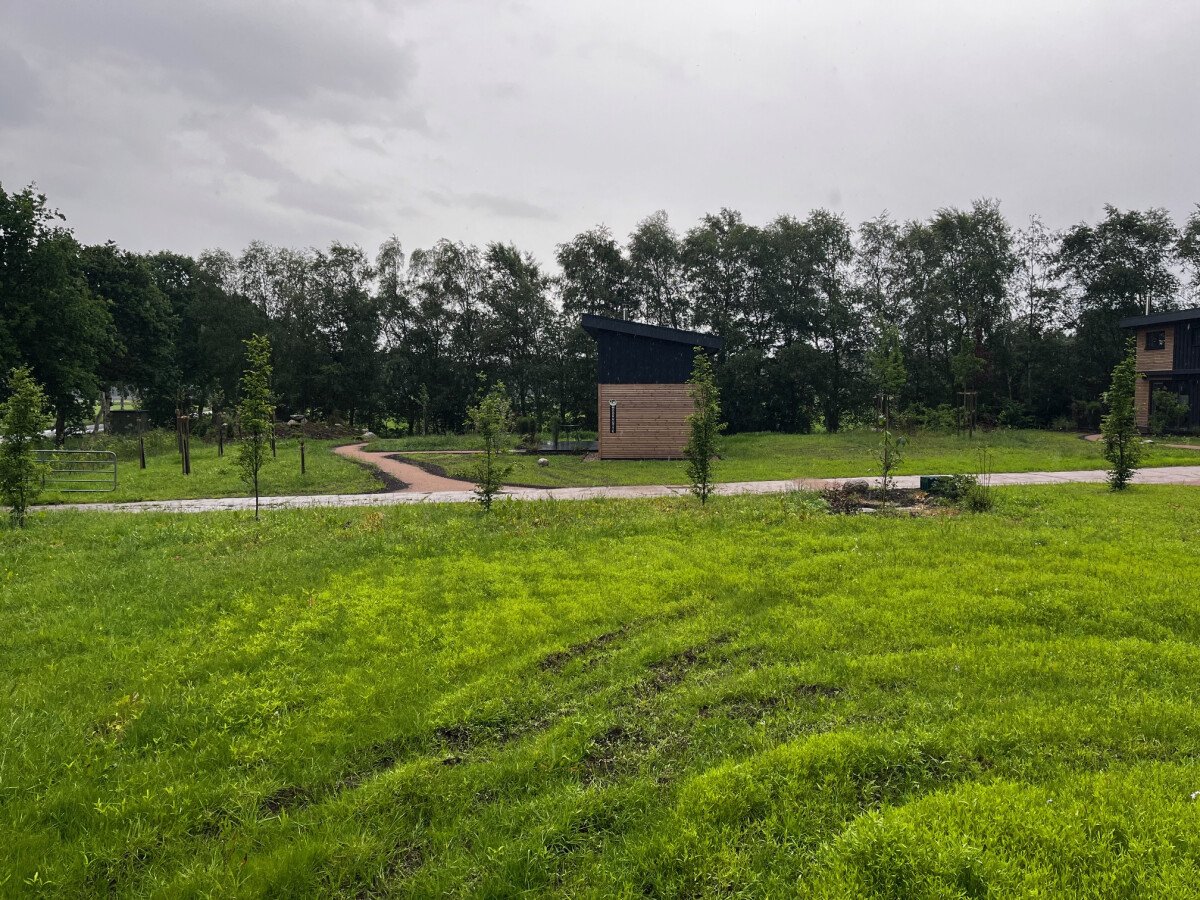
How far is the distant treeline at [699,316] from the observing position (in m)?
33.8

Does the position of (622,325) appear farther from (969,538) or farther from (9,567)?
(9,567)

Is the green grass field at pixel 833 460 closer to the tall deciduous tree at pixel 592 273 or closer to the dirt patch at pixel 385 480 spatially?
the dirt patch at pixel 385 480

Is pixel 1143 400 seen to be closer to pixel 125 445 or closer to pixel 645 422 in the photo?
pixel 645 422

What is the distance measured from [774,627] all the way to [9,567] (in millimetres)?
9483

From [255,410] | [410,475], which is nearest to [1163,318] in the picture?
[410,475]

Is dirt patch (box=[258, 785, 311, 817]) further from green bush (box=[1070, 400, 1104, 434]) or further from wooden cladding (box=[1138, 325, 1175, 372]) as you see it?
wooden cladding (box=[1138, 325, 1175, 372])

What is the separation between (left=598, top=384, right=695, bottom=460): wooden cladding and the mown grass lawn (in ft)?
52.1

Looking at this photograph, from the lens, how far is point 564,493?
47.1 feet

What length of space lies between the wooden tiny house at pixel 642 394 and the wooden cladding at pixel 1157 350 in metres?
22.3

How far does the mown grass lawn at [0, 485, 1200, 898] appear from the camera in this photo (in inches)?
117

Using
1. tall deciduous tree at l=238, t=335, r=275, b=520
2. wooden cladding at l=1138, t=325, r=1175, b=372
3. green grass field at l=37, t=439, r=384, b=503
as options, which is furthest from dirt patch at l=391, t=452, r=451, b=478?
wooden cladding at l=1138, t=325, r=1175, b=372

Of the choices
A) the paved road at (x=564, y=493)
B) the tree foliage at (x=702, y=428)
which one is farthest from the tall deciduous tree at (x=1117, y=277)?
the tree foliage at (x=702, y=428)

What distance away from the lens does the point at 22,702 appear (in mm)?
4680

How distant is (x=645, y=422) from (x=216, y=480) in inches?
561
